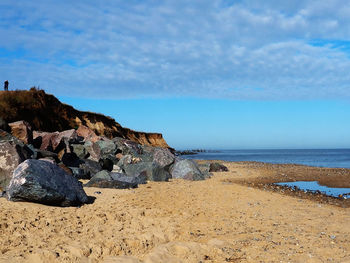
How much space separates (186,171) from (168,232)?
27.6 feet

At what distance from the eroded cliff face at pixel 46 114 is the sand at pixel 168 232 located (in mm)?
17033

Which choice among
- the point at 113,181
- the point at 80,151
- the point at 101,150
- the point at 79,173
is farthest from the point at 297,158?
the point at 113,181

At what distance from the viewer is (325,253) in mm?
5078

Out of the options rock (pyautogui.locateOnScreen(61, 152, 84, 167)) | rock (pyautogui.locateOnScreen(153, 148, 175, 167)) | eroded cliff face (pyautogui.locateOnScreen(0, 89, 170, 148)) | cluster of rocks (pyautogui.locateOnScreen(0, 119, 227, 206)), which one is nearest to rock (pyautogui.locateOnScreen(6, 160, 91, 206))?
cluster of rocks (pyautogui.locateOnScreen(0, 119, 227, 206))

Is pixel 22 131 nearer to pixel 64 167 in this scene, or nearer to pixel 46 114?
pixel 64 167

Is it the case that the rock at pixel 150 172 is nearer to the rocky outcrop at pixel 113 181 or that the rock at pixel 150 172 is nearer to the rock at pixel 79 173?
the rocky outcrop at pixel 113 181

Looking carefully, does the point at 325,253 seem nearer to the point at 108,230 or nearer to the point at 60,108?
the point at 108,230

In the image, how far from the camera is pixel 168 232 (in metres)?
6.02

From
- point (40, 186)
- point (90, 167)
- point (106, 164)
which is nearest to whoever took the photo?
point (40, 186)

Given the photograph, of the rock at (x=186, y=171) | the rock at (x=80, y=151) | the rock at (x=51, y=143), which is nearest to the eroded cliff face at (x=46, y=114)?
the rock at (x=51, y=143)

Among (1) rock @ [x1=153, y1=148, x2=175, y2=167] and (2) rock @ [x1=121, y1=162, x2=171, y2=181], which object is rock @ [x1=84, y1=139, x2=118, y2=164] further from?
(2) rock @ [x1=121, y1=162, x2=171, y2=181]

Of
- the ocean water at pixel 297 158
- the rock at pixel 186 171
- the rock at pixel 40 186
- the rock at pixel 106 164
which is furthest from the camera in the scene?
the ocean water at pixel 297 158

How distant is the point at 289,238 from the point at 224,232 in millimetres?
1191

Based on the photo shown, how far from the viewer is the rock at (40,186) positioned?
6.35 metres
